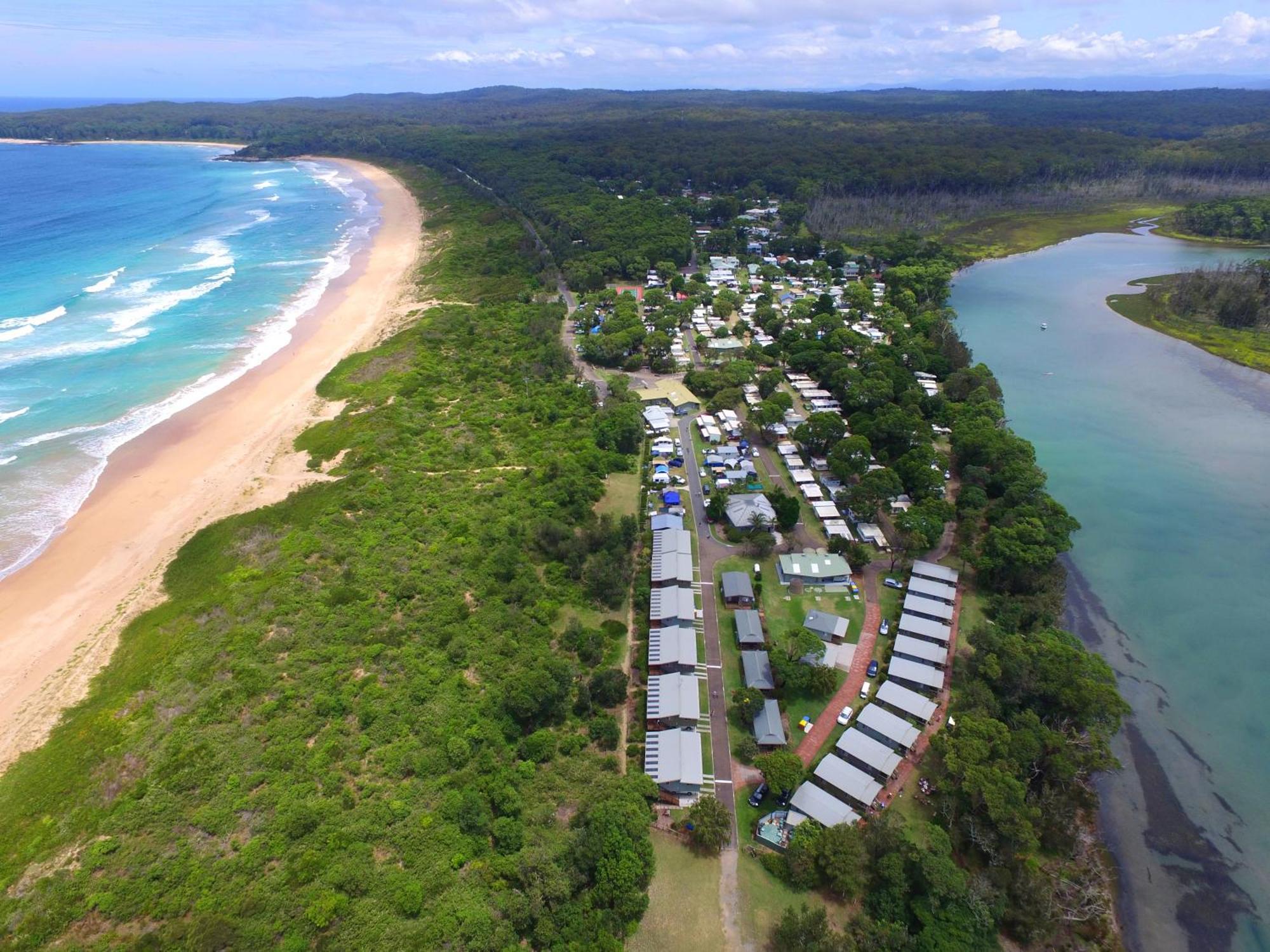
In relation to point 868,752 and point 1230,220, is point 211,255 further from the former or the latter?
point 1230,220

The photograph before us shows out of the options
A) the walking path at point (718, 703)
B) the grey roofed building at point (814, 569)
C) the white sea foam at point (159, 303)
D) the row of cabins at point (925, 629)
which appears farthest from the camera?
the white sea foam at point (159, 303)

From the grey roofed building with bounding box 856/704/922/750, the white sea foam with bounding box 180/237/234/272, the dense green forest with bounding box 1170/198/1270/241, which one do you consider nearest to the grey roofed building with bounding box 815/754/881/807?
the grey roofed building with bounding box 856/704/922/750

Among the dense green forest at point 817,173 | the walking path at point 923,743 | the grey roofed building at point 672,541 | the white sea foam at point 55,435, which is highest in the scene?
the dense green forest at point 817,173

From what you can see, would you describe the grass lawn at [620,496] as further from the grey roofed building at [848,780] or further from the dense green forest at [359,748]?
the grey roofed building at [848,780]

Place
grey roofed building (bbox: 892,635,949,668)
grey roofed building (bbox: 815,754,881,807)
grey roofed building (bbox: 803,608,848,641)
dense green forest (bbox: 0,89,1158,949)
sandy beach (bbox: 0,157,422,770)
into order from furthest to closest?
grey roofed building (bbox: 803,608,848,641) < grey roofed building (bbox: 892,635,949,668) < sandy beach (bbox: 0,157,422,770) < grey roofed building (bbox: 815,754,881,807) < dense green forest (bbox: 0,89,1158,949)

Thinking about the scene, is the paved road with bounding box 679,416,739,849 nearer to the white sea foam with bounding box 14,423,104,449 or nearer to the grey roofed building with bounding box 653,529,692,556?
the grey roofed building with bounding box 653,529,692,556

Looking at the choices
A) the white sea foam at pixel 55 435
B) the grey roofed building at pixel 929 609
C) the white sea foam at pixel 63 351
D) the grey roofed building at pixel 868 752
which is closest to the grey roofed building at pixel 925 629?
the grey roofed building at pixel 929 609
